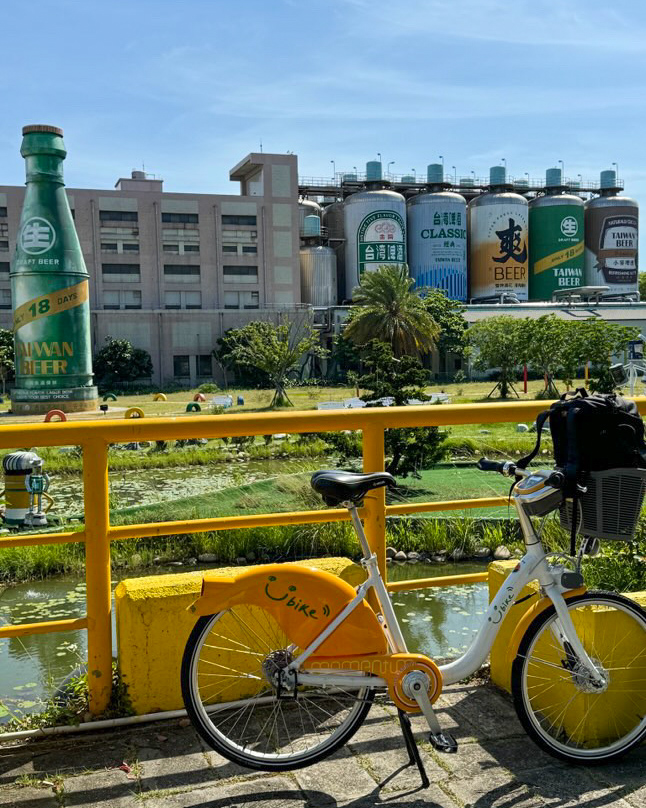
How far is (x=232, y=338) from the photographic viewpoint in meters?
54.8

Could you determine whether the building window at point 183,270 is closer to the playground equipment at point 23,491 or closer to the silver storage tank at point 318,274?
the silver storage tank at point 318,274

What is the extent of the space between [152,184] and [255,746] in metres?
66.5

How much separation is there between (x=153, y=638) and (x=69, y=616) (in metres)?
5.21

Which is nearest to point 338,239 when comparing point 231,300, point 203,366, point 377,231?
point 377,231

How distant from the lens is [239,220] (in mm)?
60469

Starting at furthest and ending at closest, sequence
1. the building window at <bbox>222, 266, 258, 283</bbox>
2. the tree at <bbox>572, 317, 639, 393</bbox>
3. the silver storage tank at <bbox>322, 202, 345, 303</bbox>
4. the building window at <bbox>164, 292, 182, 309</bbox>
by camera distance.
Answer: the silver storage tank at <bbox>322, 202, 345, 303</bbox> < the building window at <bbox>222, 266, 258, 283</bbox> < the building window at <bbox>164, 292, 182, 309</bbox> < the tree at <bbox>572, 317, 639, 393</bbox>

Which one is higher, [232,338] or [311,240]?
[311,240]

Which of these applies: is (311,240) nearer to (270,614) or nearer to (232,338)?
(232,338)

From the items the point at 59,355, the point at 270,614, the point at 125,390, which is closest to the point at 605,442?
the point at 270,614

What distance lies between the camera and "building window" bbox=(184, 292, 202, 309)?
198 feet

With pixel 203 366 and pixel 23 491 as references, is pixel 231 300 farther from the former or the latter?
pixel 23 491

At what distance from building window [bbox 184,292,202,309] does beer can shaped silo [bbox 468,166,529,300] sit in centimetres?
2252

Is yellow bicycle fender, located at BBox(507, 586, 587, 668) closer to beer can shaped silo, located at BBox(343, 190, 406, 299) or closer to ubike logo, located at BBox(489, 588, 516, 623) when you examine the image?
→ ubike logo, located at BBox(489, 588, 516, 623)

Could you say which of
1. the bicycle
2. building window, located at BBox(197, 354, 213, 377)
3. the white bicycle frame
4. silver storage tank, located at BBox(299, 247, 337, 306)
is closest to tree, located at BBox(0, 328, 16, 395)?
building window, located at BBox(197, 354, 213, 377)
